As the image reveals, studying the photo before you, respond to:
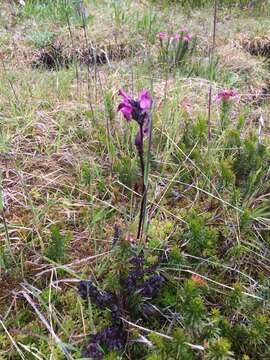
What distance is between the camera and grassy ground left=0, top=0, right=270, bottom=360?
1.40 meters

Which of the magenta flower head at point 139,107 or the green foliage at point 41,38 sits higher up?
the magenta flower head at point 139,107

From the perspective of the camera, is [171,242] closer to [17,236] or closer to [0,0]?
[17,236]

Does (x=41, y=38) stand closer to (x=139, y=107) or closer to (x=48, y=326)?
(x=139, y=107)

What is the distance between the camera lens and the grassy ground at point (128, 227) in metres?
1.40

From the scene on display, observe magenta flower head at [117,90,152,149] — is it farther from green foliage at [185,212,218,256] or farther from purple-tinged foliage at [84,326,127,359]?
purple-tinged foliage at [84,326,127,359]

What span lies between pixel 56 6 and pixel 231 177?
13.2ft

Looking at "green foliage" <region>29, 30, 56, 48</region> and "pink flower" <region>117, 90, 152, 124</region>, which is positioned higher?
"pink flower" <region>117, 90, 152, 124</region>

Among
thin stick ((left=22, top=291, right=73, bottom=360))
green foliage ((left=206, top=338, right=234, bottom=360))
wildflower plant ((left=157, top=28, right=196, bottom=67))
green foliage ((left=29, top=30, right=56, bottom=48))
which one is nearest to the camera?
green foliage ((left=206, top=338, right=234, bottom=360))

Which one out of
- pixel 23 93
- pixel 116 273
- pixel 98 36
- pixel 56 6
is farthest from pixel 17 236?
pixel 56 6

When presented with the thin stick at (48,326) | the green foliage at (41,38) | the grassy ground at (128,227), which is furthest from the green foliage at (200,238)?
the green foliage at (41,38)

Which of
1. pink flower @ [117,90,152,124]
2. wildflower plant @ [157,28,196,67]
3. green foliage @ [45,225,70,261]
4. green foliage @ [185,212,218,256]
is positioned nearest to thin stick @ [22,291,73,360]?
green foliage @ [45,225,70,261]

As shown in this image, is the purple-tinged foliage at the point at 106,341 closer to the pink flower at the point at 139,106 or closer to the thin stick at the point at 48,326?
the thin stick at the point at 48,326

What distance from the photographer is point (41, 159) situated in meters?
2.18

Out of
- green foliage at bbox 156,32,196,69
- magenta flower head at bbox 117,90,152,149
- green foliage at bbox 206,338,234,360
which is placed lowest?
green foliage at bbox 156,32,196,69
